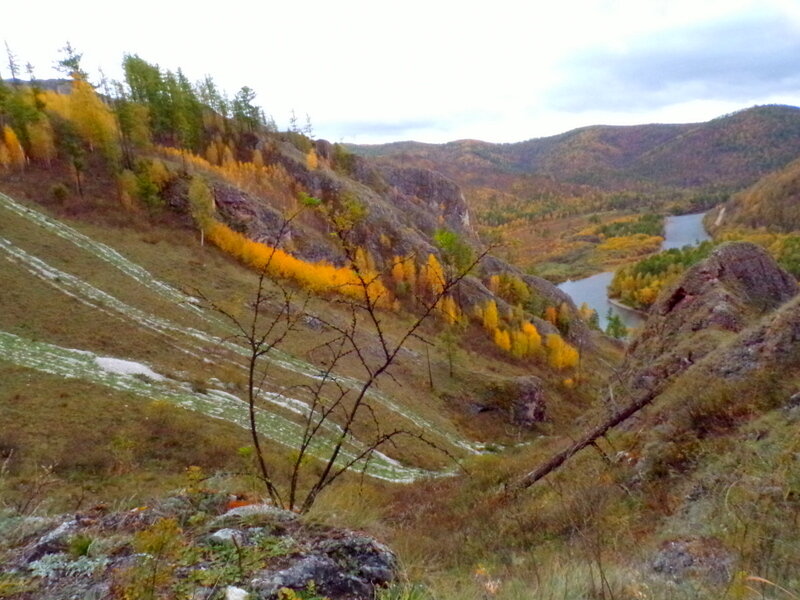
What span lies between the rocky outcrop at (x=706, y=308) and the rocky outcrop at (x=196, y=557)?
45.0 ft

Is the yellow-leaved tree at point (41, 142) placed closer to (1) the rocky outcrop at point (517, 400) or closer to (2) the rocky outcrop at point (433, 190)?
(1) the rocky outcrop at point (517, 400)

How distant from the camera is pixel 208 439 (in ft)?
53.6

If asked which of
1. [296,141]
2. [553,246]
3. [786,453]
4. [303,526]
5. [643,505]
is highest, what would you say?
[296,141]

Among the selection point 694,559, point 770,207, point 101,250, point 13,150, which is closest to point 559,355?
point 101,250

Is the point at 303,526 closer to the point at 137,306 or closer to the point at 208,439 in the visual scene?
the point at 208,439

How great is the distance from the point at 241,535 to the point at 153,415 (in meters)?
15.7

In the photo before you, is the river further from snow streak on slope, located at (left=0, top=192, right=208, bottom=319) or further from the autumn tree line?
snow streak on slope, located at (left=0, top=192, right=208, bottom=319)

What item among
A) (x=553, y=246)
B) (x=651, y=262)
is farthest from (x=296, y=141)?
(x=553, y=246)

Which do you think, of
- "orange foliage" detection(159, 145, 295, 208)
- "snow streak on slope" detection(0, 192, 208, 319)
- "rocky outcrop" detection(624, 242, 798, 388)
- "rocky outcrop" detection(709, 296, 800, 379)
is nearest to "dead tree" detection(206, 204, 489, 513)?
"snow streak on slope" detection(0, 192, 208, 319)

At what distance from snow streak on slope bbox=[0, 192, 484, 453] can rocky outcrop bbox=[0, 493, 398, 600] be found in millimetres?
17891

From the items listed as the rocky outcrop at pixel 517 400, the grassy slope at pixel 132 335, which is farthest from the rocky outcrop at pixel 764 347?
the rocky outcrop at pixel 517 400

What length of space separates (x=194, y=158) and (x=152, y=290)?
34637 millimetres

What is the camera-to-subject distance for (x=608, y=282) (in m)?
134

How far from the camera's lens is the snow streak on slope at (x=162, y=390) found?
59.9 feet
